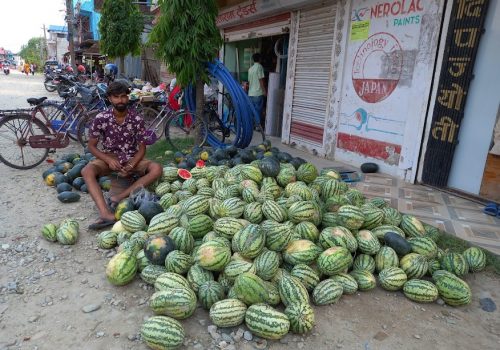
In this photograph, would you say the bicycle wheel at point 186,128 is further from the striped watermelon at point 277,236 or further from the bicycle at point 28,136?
the striped watermelon at point 277,236

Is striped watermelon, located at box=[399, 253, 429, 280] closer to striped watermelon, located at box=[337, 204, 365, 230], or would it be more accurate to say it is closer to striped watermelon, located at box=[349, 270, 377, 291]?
striped watermelon, located at box=[349, 270, 377, 291]

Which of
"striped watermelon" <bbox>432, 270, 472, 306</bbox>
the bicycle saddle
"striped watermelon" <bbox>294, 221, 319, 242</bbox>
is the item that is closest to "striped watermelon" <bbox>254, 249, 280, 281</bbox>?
"striped watermelon" <bbox>294, 221, 319, 242</bbox>

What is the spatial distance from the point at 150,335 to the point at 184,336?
0.75ft

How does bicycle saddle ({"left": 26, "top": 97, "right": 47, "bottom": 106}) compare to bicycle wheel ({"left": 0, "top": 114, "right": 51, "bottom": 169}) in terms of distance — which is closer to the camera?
bicycle wheel ({"left": 0, "top": 114, "right": 51, "bottom": 169})

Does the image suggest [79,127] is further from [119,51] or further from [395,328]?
[119,51]

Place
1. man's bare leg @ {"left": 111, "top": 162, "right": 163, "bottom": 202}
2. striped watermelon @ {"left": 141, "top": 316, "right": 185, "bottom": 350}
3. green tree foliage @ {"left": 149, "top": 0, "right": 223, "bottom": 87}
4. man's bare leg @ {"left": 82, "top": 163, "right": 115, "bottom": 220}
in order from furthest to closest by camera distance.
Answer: green tree foliage @ {"left": 149, "top": 0, "right": 223, "bottom": 87}
man's bare leg @ {"left": 111, "top": 162, "right": 163, "bottom": 202}
man's bare leg @ {"left": 82, "top": 163, "right": 115, "bottom": 220}
striped watermelon @ {"left": 141, "top": 316, "right": 185, "bottom": 350}

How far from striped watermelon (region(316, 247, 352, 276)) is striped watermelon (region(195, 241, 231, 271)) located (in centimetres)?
74

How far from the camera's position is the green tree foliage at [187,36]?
6570 mm

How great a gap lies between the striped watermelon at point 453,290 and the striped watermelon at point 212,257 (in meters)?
1.69

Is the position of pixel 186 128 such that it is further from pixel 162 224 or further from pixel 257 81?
pixel 162 224

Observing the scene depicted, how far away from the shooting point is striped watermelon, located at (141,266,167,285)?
2869 mm

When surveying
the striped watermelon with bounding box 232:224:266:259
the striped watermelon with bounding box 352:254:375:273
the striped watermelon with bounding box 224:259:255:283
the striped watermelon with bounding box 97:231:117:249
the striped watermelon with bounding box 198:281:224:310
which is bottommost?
the striped watermelon with bounding box 97:231:117:249

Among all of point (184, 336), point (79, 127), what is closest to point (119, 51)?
point (79, 127)

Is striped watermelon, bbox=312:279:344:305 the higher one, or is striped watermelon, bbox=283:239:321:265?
striped watermelon, bbox=283:239:321:265
